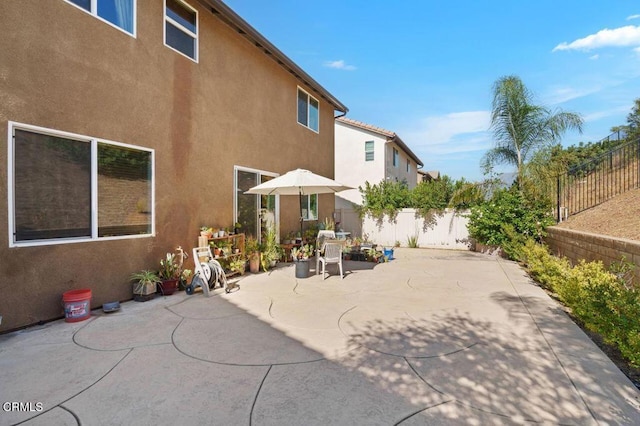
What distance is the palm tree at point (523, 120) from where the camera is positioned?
1207cm

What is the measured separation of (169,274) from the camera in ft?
20.2

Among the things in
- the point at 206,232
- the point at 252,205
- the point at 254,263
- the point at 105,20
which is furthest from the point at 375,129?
the point at 105,20

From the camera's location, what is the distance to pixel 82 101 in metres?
4.92

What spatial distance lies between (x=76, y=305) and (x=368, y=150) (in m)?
16.3

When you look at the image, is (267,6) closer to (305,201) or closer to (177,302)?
(305,201)

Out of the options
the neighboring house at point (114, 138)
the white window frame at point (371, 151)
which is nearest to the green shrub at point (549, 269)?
the neighboring house at point (114, 138)

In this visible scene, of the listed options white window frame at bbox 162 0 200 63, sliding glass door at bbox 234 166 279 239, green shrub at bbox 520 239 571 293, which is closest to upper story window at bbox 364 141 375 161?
sliding glass door at bbox 234 166 279 239

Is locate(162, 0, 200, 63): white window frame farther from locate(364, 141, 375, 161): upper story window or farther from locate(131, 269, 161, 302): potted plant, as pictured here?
locate(364, 141, 375, 161): upper story window

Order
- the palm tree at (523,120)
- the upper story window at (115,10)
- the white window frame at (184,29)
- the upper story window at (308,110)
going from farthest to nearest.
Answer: the palm tree at (523,120) < the upper story window at (308,110) < the white window frame at (184,29) < the upper story window at (115,10)

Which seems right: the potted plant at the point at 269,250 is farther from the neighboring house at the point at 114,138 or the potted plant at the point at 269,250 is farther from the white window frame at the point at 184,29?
the white window frame at the point at 184,29

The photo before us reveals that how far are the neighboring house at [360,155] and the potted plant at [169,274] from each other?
12.7m

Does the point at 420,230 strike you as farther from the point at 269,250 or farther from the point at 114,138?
the point at 114,138

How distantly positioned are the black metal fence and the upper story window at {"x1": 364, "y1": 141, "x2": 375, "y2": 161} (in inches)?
398

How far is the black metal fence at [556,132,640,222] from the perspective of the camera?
28.1 feet
